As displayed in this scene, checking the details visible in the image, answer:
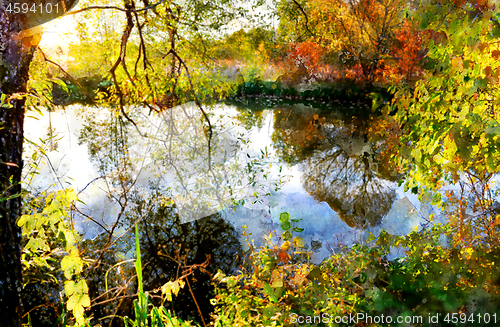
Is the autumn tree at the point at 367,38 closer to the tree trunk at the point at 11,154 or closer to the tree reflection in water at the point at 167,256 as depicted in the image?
the tree reflection in water at the point at 167,256

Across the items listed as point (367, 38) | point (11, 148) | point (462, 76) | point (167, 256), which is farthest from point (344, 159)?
point (11, 148)

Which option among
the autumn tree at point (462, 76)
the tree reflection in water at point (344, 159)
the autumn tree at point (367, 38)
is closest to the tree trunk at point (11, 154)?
the autumn tree at point (462, 76)

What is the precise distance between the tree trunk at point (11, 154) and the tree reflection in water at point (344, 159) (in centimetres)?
402

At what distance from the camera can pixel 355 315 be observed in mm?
1448

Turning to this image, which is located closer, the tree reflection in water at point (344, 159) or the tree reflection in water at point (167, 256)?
the tree reflection in water at point (167, 256)

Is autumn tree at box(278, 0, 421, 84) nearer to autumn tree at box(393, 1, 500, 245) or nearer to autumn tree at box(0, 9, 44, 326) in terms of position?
autumn tree at box(393, 1, 500, 245)

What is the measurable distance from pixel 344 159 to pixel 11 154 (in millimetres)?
6454

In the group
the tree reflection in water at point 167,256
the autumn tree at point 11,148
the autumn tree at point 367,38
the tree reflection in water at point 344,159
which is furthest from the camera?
the autumn tree at point 367,38

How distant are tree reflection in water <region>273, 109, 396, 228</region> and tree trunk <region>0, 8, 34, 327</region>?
4.02 meters

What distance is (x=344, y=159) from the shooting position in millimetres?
7066

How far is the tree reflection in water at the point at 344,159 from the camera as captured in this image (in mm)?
5227

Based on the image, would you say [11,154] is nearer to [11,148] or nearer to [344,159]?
[11,148]

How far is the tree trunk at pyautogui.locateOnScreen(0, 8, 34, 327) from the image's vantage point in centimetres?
127

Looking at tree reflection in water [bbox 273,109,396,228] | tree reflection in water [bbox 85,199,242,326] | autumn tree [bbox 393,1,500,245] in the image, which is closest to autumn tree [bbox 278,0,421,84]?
tree reflection in water [bbox 273,109,396,228]
